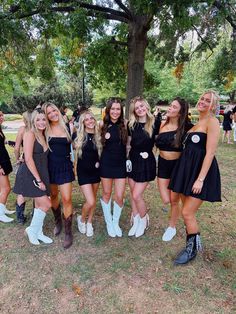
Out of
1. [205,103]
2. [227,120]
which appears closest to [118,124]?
[205,103]

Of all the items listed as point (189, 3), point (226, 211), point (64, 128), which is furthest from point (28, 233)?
point (189, 3)

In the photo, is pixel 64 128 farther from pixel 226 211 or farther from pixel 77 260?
pixel 226 211

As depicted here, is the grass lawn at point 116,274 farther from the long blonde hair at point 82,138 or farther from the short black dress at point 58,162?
the long blonde hair at point 82,138

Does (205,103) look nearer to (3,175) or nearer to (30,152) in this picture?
(30,152)

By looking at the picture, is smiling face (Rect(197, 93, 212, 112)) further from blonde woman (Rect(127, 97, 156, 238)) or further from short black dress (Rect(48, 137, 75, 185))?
short black dress (Rect(48, 137, 75, 185))

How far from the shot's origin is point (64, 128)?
13.2ft

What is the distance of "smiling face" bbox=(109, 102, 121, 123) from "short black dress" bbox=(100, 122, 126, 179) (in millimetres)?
82

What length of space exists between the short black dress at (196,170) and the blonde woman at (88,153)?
120 centimetres

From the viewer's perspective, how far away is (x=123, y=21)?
7.38m

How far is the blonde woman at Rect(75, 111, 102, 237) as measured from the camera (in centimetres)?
399

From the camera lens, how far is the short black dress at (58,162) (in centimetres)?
392

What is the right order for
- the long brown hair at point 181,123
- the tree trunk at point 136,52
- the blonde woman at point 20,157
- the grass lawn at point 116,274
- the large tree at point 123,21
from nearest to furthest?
1. the grass lawn at point 116,274
2. the long brown hair at point 181,123
3. the blonde woman at point 20,157
4. the large tree at point 123,21
5. the tree trunk at point 136,52

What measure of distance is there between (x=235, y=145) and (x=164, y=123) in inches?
373

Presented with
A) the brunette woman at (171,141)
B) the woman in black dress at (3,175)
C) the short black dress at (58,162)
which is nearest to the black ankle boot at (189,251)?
the brunette woman at (171,141)
